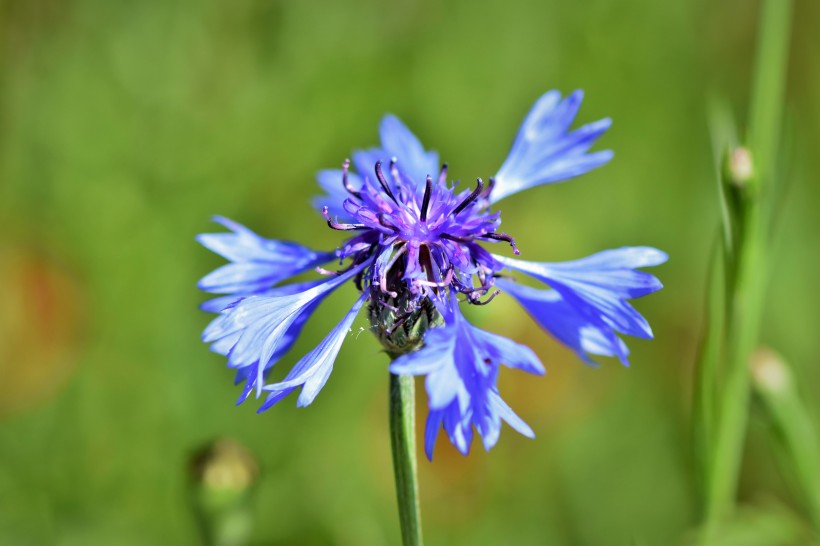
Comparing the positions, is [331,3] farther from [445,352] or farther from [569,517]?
[445,352]

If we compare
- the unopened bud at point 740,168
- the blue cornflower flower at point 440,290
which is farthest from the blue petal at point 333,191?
the unopened bud at point 740,168

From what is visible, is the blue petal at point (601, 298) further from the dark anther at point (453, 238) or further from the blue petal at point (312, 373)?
the blue petal at point (312, 373)

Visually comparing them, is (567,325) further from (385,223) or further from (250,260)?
(250,260)

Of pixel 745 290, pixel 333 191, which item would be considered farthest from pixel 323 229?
pixel 745 290

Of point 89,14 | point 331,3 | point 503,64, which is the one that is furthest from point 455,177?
point 89,14

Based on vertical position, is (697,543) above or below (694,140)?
below

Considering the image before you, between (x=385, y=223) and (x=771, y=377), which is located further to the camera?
(x=771, y=377)
